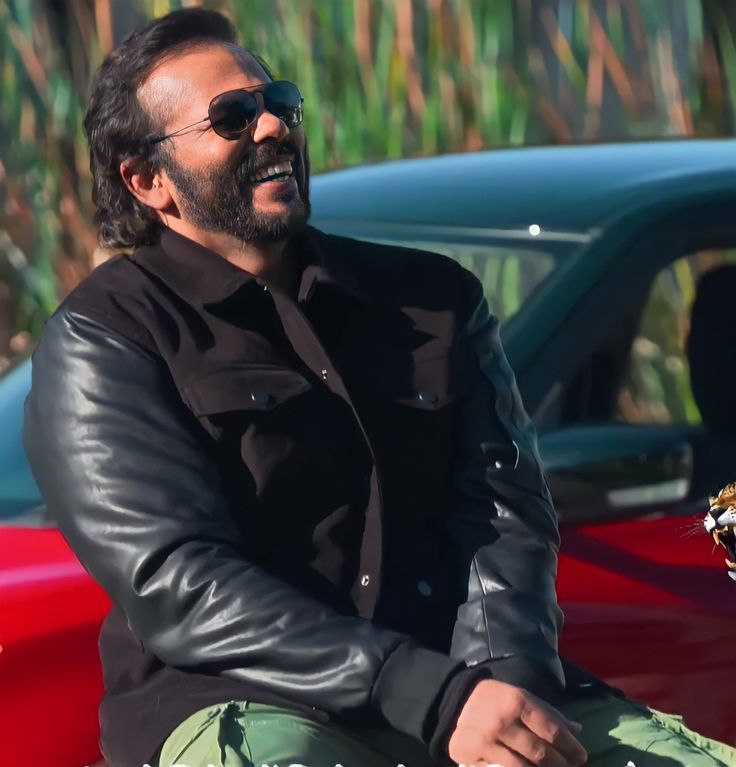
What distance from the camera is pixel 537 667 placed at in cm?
255

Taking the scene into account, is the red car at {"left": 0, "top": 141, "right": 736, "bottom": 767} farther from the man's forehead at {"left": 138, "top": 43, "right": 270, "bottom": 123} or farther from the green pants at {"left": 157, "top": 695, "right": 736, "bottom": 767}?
the man's forehead at {"left": 138, "top": 43, "right": 270, "bottom": 123}

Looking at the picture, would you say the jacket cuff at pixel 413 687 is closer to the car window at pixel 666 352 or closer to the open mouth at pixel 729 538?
the open mouth at pixel 729 538

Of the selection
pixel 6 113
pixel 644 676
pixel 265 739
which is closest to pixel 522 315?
pixel 644 676

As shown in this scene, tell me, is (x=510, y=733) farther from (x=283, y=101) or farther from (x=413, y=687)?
(x=283, y=101)

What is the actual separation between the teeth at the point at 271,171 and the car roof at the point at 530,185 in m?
0.90

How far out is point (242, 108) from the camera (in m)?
2.72

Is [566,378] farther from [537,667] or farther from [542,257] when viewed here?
[537,667]

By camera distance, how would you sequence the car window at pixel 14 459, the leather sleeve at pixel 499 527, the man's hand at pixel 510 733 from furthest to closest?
the car window at pixel 14 459, the leather sleeve at pixel 499 527, the man's hand at pixel 510 733

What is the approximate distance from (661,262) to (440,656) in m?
1.32

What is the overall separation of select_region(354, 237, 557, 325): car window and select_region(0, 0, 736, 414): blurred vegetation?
3101 millimetres

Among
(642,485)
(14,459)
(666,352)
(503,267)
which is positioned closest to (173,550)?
→ (14,459)

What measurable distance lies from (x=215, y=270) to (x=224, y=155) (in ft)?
0.56

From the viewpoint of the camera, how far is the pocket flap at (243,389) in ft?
8.47

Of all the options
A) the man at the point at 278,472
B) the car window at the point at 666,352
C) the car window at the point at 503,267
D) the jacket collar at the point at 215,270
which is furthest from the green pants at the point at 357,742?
the car window at the point at 666,352
